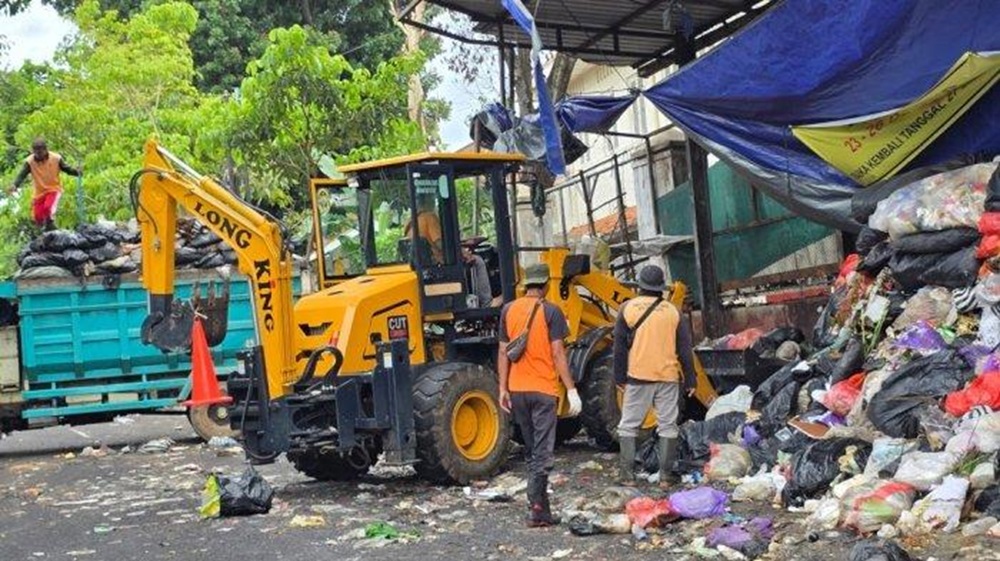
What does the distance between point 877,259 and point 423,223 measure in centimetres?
353

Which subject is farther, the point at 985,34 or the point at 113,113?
the point at 113,113

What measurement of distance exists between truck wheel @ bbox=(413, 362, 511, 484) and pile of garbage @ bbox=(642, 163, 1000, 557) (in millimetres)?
1281

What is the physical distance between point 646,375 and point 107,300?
760cm

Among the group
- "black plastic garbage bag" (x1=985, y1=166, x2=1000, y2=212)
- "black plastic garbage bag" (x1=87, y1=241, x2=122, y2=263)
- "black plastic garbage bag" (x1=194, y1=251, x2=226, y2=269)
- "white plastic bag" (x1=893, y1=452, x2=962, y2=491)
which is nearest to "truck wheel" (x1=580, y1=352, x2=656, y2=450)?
"black plastic garbage bag" (x1=985, y1=166, x2=1000, y2=212)

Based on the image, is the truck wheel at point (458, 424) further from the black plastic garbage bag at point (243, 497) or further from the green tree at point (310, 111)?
the green tree at point (310, 111)

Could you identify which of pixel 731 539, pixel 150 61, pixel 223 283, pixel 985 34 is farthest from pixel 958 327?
pixel 150 61

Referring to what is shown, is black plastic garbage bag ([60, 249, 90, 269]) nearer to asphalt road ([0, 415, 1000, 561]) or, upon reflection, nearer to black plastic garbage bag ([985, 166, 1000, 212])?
asphalt road ([0, 415, 1000, 561])

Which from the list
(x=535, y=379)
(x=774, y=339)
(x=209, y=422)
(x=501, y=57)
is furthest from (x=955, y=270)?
(x=209, y=422)

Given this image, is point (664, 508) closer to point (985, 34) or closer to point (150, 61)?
point (985, 34)

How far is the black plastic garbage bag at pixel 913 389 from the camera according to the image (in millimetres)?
7770

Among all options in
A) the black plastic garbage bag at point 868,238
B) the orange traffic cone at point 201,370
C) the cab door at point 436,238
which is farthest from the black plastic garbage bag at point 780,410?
the orange traffic cone at point 201,370

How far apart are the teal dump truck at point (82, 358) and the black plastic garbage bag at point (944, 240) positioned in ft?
27.3

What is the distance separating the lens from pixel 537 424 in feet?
26.4

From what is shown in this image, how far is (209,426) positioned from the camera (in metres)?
14.6
